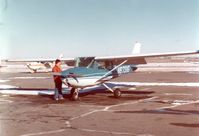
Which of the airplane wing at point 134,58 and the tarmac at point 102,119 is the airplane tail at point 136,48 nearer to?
the airplane wing at point 134,58

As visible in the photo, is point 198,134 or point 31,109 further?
point 31,109

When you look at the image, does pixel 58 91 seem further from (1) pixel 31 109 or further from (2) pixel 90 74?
(1) pixel 31 109

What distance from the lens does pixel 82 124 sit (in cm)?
837

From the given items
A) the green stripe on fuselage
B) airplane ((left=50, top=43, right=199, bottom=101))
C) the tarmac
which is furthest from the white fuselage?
the tarmac

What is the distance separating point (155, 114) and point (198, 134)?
287 cm

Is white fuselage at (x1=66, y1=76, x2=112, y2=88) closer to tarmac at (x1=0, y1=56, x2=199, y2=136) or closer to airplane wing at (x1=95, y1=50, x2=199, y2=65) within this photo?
airplane wing at (x1=95, y1=50, x2=199, y2=65)

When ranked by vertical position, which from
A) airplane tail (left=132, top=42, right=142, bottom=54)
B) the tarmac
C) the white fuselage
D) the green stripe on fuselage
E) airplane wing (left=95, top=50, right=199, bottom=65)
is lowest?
the tarmac

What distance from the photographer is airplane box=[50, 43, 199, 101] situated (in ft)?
44.8

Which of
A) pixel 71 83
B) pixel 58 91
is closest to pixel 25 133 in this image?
pixel 71 83

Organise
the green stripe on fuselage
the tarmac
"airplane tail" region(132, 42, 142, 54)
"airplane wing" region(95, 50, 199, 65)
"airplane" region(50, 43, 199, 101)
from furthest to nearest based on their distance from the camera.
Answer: "airplane tail" region(132, 42, 142, 54), "airplane wing" region(95, 50, 199, 65), "airplane" region(50, 43, 199, 101), the green stripe on fuselage, the tarmac

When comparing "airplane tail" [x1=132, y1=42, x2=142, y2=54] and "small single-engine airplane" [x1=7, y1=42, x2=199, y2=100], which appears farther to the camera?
"airplane tail" [x1=132, y1=42, x2=142, y2=54]

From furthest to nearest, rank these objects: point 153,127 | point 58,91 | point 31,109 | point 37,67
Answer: point 37,67 → point 58,91 → point 31,109 → point 153,127

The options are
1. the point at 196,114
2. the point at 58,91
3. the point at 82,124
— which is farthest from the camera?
the point at 58,91

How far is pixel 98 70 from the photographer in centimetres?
1498
